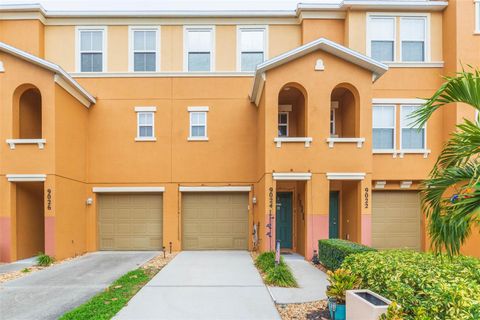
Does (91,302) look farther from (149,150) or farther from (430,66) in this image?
(430,66)

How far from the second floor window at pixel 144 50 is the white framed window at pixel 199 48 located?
1.30 metres

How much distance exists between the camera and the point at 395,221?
14242 mm

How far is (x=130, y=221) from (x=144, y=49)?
23.3ft

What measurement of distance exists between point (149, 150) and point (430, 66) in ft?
38.4

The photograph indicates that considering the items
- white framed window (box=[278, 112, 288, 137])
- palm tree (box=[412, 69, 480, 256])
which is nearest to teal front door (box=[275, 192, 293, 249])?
white framed window (box=[278, 112, 288, 137])

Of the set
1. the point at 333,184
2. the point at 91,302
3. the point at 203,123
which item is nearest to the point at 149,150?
the point at 203,123

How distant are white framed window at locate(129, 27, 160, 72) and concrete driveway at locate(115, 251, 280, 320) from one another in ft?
27.2

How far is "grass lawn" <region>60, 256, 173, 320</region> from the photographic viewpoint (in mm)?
6434

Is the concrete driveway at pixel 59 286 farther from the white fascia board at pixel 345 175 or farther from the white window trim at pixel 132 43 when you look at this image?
the white window trim at pixel 132 43

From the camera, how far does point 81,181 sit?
14398 millimetres

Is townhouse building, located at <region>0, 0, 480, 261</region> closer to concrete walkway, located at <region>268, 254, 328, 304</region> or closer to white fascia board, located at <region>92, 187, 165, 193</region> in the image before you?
white fascia board, located at <region>92, 187, 165, 193</region>

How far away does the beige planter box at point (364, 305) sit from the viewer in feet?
16.9

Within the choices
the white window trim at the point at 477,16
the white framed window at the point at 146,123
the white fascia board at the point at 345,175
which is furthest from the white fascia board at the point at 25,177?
the white window trim at the point at 477,16

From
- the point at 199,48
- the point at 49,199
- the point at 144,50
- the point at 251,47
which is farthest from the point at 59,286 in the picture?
the point at 251,47
